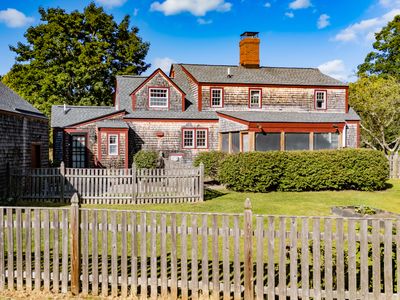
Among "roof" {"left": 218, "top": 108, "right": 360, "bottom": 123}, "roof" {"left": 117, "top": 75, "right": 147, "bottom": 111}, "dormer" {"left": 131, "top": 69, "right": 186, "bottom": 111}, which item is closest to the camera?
"roof" {"left": 218, "top": 108, "right": 360, "bottom": 123}

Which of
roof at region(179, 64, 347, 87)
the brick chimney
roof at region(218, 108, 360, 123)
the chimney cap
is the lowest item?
roof at region(218, 108, 360, 123)

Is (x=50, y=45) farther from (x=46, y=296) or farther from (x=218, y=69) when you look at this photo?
(x=46, y=296)

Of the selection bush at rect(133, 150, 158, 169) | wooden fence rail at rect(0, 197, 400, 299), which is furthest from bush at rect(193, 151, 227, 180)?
wooden fence rail at rect(0, 197, 400, 299)

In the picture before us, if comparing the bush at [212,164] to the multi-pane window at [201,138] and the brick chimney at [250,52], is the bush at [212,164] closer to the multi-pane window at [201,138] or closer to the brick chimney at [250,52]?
the multi-pane window at [201,138]

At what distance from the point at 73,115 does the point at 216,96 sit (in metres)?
12.0

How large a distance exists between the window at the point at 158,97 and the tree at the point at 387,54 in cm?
3257

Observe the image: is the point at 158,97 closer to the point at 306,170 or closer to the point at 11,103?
the point at 11,103

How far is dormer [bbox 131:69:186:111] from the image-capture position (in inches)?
1159

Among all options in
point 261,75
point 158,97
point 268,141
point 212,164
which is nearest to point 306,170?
point 212,164

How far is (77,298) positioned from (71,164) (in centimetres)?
2369

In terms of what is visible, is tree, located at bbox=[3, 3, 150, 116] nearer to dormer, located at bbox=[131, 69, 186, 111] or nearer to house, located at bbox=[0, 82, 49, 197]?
dormer, located at bbox=[131, 69, 186, 111]

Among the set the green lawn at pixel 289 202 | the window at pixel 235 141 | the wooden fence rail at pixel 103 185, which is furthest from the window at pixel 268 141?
the wooden fence rail at pixel 103 185

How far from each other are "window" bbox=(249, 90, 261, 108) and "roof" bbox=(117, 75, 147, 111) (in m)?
9.53

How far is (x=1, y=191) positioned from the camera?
14781mm
